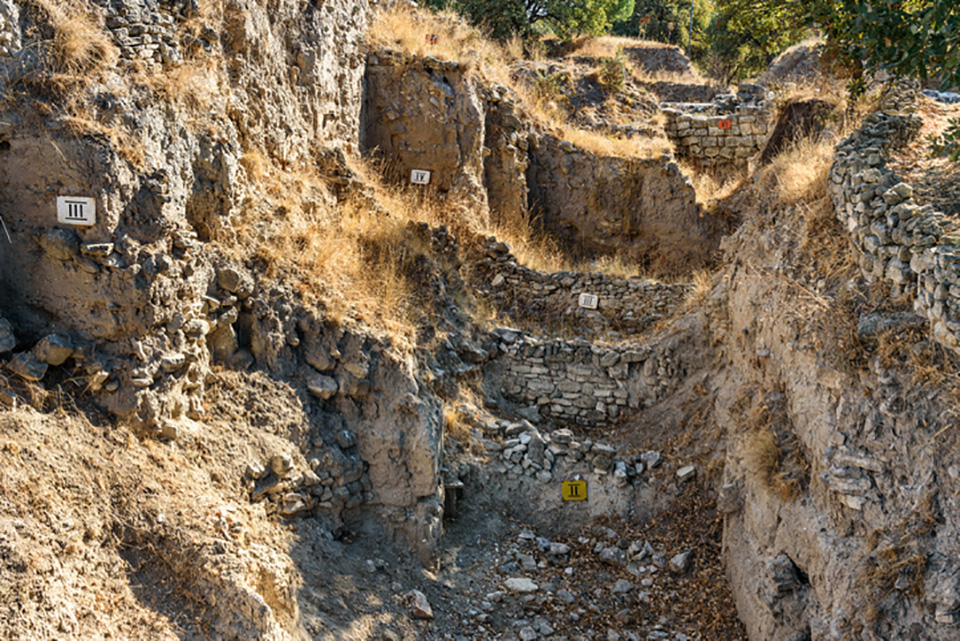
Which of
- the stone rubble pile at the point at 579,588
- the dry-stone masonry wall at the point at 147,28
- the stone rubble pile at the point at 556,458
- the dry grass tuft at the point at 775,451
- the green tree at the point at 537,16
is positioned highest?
the green tree at the point at 537,16

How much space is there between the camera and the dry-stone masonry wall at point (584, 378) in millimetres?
9273

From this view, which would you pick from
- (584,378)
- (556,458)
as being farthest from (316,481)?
(584,378)

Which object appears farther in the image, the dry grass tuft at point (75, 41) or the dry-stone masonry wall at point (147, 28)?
the dry-stone masonry wall at point (147, 28)

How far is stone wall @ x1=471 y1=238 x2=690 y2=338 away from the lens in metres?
10.6

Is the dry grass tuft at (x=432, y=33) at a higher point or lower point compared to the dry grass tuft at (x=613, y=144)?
higher

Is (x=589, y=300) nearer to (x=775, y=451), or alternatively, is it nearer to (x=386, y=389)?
(x=386, y=389)

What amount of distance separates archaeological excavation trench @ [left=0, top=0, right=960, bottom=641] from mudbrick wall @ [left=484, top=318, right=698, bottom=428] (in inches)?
1.5

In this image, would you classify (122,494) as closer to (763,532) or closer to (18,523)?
(18,523)

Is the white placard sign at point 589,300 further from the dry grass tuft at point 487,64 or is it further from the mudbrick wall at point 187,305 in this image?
the mudbrick wall at point 187,305

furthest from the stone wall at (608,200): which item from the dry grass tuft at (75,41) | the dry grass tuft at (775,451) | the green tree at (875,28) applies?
the dry grass tuft at (75,41)

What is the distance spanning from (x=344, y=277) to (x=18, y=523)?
389 centimetres

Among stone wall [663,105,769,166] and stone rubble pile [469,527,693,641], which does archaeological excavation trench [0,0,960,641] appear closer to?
stone rubble pile [469,527,693,641]

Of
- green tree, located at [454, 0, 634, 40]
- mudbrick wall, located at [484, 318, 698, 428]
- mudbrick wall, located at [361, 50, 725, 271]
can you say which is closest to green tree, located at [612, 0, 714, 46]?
green tree, located at [454, 0, 634, 40]

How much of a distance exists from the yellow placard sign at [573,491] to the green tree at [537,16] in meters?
13.7
